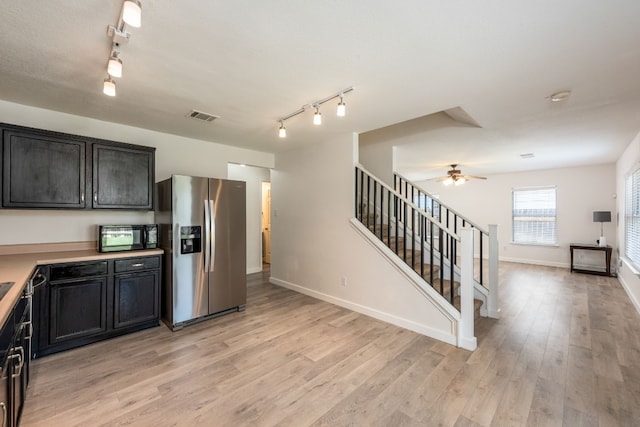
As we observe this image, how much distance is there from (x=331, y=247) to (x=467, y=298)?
193cm

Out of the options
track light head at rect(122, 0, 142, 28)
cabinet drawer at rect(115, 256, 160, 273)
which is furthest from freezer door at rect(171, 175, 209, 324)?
track light head at rect(122, 0, 142, 28)

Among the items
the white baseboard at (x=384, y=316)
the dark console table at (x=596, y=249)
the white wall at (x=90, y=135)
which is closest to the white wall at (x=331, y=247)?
the white baseboard at (x=384, y=316)

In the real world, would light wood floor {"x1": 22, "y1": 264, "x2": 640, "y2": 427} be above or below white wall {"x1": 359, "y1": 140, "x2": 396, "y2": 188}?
below

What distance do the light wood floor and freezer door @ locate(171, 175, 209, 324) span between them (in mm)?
252

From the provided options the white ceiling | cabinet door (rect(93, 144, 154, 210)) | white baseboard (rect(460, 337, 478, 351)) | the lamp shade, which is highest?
the white ceiling

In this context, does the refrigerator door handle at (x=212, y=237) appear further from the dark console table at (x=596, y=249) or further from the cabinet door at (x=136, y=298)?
the dark console table at (x=596, y=249)

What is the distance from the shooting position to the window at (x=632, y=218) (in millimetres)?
4035

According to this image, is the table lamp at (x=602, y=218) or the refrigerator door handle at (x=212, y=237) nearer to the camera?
the refrigerator door handle at (x=212, y=237)

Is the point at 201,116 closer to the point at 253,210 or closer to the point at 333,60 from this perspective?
the point at 333,60

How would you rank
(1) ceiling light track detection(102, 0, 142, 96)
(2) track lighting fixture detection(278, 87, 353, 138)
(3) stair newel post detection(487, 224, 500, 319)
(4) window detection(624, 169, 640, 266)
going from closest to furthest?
1. (1) ceiling light track detection(102, 0, 142, 96)
2. (2) track lighting fixture detection(278, 87, 353, 138)
3. (3) stair newel post detection(487, 224, 500, 319)
4. (4) window detection(624, 169, 640, 266)

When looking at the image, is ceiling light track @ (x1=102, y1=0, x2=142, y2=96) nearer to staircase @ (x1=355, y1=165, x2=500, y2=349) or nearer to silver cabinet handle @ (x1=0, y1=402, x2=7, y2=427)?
silver cabinet handle @ (x1=0, y1=402, x2=7, y2=427)

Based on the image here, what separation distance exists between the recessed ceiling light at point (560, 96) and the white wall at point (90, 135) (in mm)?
4216

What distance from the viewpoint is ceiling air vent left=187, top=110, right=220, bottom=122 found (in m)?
3.03

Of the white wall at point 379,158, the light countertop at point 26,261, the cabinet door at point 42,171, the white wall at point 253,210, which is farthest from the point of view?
the white wall at point 253,210
